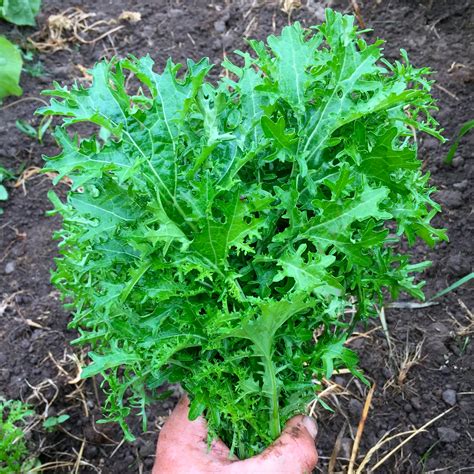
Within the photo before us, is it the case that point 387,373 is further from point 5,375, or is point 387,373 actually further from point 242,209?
point 5,375

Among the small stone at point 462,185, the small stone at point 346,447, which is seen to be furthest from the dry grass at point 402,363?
the small stone at point 462,185

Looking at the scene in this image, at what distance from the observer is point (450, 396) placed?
2.45 metres

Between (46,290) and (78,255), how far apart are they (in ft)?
3.76

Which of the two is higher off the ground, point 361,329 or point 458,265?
point 458,265

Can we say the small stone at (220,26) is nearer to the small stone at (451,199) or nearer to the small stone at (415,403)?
the small stone at (451,199)

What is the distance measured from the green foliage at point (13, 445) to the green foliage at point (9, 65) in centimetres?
174

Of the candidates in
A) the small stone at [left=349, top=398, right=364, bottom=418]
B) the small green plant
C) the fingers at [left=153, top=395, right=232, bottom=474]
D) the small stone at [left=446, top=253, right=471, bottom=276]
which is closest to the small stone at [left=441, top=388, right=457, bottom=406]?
the small stone at [left=349, top=398, right=364, bottom=418]

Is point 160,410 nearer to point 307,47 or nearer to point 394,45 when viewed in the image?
point 307,47

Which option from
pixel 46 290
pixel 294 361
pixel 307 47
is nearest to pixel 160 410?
pixel 46 290

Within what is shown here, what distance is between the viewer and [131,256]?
1.63 metres

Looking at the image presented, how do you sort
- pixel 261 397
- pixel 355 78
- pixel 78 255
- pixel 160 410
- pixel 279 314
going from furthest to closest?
pixel 160 410, pixel 78 255, pixel 261 397, pixel 355 78, pixel 279 314

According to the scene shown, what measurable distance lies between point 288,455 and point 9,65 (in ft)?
8.55

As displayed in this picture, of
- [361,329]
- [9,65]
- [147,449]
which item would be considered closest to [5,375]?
[147,449]

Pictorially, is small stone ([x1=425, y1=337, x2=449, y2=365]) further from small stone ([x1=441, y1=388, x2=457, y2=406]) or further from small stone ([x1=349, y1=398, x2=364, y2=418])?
small stone ([x1=349, y1=398, x2=364, y2=418])
